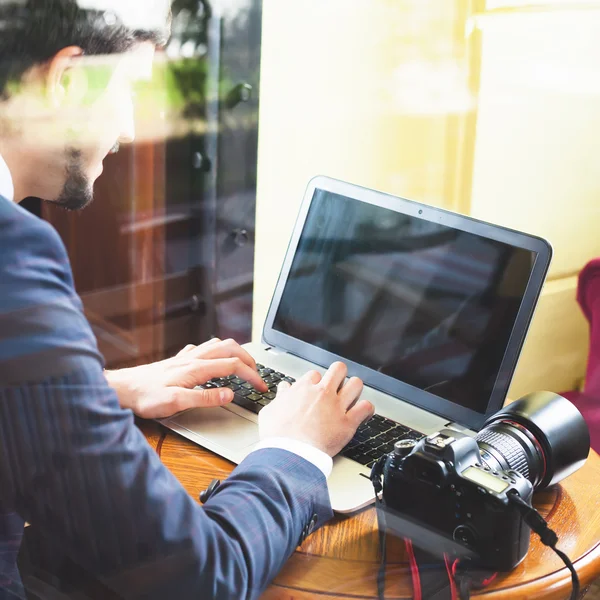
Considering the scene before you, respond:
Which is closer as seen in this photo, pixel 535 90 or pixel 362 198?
pixel 362 198

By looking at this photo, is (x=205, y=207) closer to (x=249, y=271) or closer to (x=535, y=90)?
(x=249, y=271)

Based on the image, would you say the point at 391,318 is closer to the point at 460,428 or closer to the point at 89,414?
the point at 460,428

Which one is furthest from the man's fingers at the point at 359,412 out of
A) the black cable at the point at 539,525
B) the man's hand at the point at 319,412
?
the black cable at the point at 539,525

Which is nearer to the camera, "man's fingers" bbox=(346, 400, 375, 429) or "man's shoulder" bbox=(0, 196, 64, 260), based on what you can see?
"man's shoulder" bbox=(0, 196, 64, 260)

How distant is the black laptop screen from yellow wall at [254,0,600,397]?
51 cm

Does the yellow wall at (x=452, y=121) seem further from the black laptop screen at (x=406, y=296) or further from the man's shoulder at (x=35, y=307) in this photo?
the man's shoulder at (x=35, y=307)

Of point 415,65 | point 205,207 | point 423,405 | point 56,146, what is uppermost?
point 415,65

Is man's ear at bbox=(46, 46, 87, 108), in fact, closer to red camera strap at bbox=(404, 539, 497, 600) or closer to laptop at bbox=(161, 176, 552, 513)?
laptop at bbox=(161, 176, 552, 513)

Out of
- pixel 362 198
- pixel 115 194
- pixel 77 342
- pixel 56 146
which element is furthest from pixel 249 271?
pixel 77 342

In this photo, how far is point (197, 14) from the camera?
1.49 metres

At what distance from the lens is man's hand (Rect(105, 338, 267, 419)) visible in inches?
38.5

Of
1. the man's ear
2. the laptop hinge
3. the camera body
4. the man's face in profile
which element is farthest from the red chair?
the man's ear

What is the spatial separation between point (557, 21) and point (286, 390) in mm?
1103

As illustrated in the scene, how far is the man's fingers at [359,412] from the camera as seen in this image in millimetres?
914
